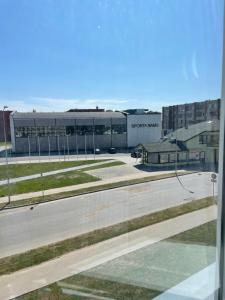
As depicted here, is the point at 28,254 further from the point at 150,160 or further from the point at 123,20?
the point at 123,20

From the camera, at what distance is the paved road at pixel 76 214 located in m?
1.58

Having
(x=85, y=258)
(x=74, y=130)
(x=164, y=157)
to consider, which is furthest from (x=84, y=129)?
(x=85, y=258)

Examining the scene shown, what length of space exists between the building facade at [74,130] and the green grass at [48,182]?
0.42m

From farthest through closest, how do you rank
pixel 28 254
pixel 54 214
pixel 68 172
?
pixel 54 214
pixel 68 172
pixel 28 254

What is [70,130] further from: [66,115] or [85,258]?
[85,258]

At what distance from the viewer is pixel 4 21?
2.36 feet

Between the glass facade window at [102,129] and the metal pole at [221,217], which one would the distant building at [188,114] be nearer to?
the metal pole at [221,217]

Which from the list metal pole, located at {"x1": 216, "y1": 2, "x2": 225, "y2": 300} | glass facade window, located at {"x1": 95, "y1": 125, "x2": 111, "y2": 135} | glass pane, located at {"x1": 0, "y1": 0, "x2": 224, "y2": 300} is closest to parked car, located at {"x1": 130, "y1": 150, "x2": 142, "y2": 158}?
glass pane, located at {"x1": 0, "y1": 0, "x2": 224, "y2": 300}

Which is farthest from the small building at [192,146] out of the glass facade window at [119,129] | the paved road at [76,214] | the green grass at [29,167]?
the green grass at [29,167]

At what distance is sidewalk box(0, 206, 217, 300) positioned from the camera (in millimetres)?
979

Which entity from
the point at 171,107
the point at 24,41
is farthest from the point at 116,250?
the point at 24,41

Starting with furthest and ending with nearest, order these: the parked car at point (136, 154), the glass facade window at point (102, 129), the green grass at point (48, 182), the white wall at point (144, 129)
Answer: the green grass at point (48, 182)
the parked car at point (136, 154)
the glass facade window at point (102, 129)
the white wall at point (144, 129)

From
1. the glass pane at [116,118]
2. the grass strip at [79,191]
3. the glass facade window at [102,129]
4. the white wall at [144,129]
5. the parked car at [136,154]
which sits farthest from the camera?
Result: the grass strip at [79,191]

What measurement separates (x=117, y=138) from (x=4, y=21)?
2.74 feet
